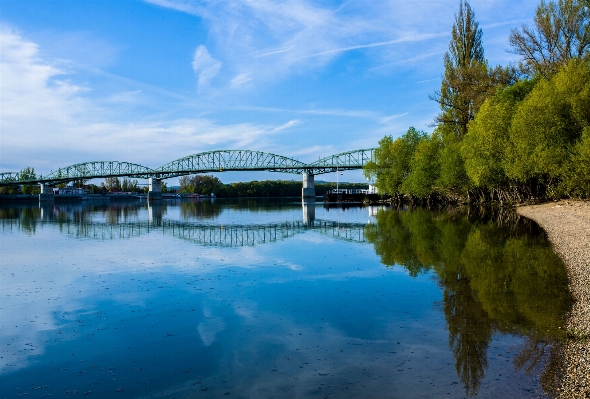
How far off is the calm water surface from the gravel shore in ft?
1.27

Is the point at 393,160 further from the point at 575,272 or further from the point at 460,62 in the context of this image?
the point at 575,272

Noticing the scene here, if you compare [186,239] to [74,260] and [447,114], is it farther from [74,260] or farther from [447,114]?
[447,114]

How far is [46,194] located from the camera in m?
155

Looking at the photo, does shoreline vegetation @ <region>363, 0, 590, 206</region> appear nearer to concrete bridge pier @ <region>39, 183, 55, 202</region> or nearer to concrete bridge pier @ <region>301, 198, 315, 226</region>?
concrete bridge pier @ <region>301, 198, 315, 226</region>

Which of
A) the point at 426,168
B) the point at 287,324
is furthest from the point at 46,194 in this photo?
the point at 287,324

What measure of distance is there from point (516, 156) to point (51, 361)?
4091cm

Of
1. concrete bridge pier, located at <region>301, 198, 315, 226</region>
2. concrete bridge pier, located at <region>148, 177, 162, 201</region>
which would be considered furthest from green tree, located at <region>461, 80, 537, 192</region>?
concrete bridge pier, located at <region>148, 177, 162, 201</region>

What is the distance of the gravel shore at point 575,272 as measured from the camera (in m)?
8.21

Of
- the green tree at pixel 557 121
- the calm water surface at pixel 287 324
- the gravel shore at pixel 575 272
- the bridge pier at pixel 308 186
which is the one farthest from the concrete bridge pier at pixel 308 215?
the calm water surface at pixel 287 324

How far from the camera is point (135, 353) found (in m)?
10.2

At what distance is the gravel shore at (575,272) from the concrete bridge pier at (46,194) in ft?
494

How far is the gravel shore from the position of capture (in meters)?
8.21

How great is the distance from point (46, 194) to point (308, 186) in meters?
85.6

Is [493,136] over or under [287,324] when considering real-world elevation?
over
